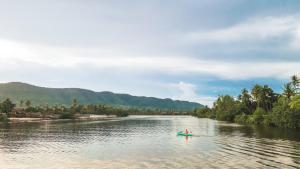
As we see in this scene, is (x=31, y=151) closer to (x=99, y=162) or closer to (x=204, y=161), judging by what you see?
(x=99, y=162)

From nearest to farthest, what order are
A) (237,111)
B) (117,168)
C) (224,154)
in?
(117,168) < (224,154) < (237,111)

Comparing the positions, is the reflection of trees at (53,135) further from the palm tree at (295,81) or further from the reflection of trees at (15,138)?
the palm tree at (295,81)

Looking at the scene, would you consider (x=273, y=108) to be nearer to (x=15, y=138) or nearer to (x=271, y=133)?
(x=271, y=133)

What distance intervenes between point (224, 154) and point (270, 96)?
135m

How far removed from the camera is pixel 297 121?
119 metres

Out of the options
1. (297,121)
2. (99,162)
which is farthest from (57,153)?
(297,121)

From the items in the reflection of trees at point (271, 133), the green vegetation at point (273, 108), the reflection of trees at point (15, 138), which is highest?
the green vegetation at point (273, 108)

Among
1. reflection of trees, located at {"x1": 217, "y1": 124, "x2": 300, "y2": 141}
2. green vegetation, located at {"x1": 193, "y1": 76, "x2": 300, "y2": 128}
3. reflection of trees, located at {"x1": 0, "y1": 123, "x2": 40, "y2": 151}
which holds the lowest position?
reflection of trees, located at {"x1": 0, "y1": 123, "x2": 40, "y2": 151}

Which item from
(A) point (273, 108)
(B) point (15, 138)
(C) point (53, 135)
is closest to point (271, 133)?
(A) point (273, 108)

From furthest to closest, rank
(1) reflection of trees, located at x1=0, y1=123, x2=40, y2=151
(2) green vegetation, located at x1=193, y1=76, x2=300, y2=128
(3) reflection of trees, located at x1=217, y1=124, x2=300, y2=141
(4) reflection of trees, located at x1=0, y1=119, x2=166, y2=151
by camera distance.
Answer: (2) green vegetation, located at x1=193, y1=76, x2=300, y2=128
(3) reflection of trees, located at x1=217, y1=124, x2=300, y2=141
(4) reflection of trees, located at x1=0, y1=119, x2=166, y2=151
(1) reflection of trees, located at x1=0, y1=123, x2=40, y2=151

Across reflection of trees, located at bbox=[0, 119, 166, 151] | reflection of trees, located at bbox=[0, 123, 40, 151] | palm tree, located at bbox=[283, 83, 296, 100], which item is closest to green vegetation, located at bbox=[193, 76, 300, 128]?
palm tree, located at bbox=[283, 83, 296, 100]

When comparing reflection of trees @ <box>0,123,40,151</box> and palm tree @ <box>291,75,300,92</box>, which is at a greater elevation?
palm tree @ <box>291,75,300,92</box>

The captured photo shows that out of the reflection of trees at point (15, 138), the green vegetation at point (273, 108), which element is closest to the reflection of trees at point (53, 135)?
the reflection of trees at point (15, 138)

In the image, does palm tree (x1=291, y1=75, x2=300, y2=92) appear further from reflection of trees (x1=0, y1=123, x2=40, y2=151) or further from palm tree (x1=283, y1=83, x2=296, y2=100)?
reflection of trees (x1=0, y1=123, x2=40, y2=151)
